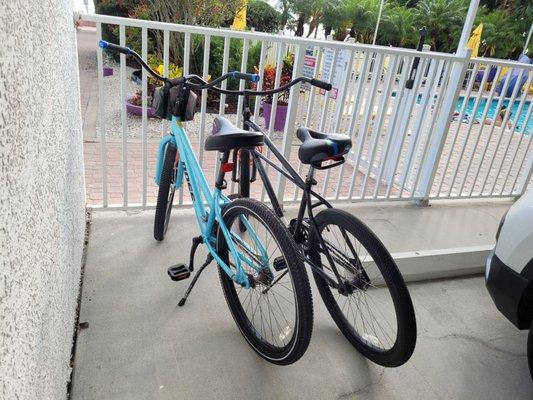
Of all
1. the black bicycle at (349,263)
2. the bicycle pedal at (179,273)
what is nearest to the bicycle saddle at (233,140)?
the black bicycle at (349,263)

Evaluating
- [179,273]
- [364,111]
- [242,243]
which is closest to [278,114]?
[364,111]

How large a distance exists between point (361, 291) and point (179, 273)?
3.10 ft

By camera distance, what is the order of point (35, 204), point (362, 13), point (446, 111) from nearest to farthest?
1. point (35, 204)
2. point (446, 111)
3. point (362, 13)

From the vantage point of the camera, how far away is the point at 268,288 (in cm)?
183

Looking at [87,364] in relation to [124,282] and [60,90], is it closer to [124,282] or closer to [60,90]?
[124,282]

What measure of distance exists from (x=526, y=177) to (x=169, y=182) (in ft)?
10.8

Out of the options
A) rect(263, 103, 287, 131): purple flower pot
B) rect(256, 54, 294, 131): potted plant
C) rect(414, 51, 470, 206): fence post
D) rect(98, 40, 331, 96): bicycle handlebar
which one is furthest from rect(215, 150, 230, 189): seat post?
rect(263, 103, 287, 131): purple flower pot

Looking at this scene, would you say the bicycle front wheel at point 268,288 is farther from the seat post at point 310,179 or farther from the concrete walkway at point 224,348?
the seat post at point 310,179

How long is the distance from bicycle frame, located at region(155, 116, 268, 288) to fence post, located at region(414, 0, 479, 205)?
2138 mm

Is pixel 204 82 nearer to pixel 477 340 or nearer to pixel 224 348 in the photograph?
pixel 224 348

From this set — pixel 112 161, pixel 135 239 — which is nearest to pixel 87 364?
pixel 135 239

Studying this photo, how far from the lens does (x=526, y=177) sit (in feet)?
12.6

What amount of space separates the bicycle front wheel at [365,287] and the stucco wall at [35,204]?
1007mm

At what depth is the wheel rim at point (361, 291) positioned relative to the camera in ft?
5.56
